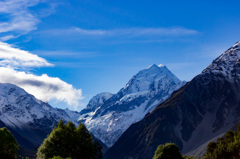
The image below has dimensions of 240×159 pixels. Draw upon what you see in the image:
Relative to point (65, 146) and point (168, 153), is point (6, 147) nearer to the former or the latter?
point (65, 146)

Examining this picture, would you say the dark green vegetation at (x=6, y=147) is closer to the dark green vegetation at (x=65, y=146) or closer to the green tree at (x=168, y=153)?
the dark green vegetation at (x=65, y=146)

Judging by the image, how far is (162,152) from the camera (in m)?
105

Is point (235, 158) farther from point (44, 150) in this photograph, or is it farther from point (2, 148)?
point (2, 148)

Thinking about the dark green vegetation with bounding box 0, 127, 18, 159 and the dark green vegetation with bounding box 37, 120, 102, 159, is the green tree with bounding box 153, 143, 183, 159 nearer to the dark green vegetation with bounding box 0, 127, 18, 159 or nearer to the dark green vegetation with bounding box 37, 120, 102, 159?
the dark green vegetation with bounding box 37, 120, 102, 159

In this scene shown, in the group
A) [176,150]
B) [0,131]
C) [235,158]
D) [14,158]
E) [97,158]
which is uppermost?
[0,131]

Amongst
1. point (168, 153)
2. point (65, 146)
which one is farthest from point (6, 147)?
point (168, 153)

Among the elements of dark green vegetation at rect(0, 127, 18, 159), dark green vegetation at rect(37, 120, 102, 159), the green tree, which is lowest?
the green tree

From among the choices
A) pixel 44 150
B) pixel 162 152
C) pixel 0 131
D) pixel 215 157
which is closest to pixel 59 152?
pixel 44 150

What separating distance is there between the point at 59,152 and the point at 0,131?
17093mm

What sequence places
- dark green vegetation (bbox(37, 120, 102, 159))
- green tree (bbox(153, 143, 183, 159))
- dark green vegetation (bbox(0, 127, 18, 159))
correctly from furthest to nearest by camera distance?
green tree (bbox(153, 143, 183, 159)) → dark green vegetation (bbox(37, 120, 102, 159)) → dark green vegetation (bbox(0, 127, 18, 159))

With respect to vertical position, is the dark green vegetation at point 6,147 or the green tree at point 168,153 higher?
the dark green vegetation at point 6,147

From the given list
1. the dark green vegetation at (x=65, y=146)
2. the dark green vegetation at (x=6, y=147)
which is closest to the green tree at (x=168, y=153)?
the dark green vegetation at (x=65, y=146)

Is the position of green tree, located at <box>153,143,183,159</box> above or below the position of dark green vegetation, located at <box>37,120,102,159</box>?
below

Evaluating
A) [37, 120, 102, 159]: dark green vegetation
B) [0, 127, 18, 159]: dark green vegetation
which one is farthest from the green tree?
[0, 127, 18, 159]: dark green vegetation
